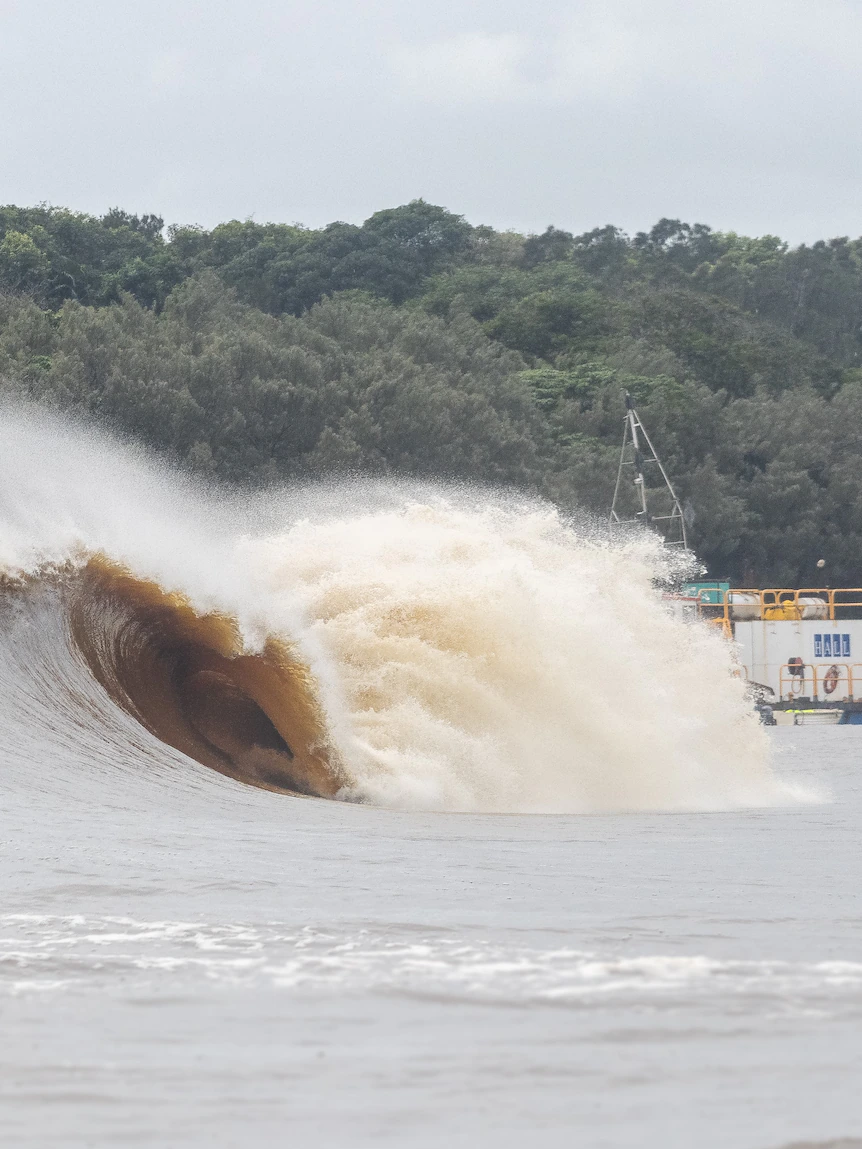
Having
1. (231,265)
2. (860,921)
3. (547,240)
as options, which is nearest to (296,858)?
(860,921)

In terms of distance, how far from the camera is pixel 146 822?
8867mm

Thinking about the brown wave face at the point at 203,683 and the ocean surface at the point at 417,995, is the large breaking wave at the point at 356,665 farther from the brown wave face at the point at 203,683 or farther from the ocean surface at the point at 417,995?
the ocean surface at the point at 417,995

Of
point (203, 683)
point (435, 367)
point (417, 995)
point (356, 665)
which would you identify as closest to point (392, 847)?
point (417, 995)

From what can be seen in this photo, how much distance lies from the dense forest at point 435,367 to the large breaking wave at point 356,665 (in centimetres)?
2908

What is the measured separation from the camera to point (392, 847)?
8547 mm

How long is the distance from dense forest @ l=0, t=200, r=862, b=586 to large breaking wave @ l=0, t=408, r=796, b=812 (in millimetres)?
29081

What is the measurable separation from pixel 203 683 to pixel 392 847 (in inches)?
243

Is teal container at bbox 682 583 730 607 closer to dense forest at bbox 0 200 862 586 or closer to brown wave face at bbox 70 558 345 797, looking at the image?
dense forest at bbox 0 200 862 586

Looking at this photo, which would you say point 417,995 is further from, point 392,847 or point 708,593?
point 708,593

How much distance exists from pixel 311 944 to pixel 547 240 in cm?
10601

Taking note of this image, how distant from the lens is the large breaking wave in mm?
12930

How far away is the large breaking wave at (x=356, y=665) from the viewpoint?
42.4ft

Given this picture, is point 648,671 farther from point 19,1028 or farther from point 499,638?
point 19,1028

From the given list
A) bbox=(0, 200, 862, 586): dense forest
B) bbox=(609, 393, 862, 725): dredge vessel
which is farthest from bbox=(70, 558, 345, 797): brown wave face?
bbox=(0, 200, 862, 586): dense forest
